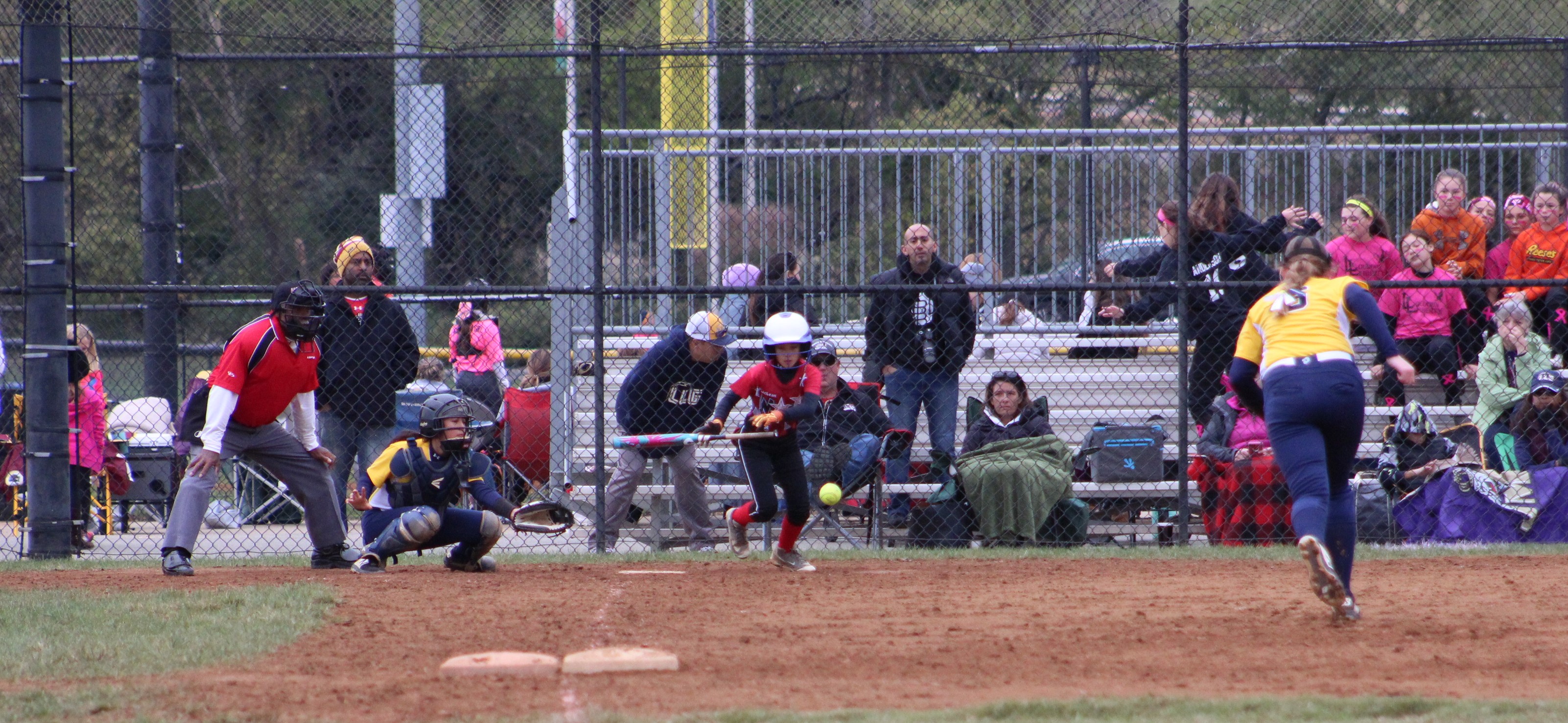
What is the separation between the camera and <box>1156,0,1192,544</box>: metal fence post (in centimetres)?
933

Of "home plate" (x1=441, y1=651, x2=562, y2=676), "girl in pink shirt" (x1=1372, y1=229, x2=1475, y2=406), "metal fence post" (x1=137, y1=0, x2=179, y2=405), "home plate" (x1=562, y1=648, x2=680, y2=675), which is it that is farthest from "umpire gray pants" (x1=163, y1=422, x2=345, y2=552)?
"girl in pink shirt" (x1=1372, y1=229, x2=1475, y2=406)

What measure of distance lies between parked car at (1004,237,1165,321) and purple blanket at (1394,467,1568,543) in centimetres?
233

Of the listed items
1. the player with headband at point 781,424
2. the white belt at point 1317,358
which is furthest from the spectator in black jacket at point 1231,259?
the white belt at point 1317,358

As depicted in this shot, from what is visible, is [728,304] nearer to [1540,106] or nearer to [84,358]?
[84,358]

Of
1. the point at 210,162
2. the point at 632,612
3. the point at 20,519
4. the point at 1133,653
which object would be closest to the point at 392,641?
the point at 632,612

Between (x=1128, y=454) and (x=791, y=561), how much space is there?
2.61 metres

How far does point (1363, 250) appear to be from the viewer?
10.2 m

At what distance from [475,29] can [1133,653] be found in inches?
304

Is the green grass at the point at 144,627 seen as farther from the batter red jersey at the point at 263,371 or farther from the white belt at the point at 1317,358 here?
the white belt at the point at 1317,358

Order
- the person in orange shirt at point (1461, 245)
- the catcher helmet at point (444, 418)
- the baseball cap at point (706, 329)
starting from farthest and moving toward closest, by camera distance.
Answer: the person in orange shirt at point (1461, 245)
the baseball cap at point (706, 329)
the catcher helmet at point (444, 418)

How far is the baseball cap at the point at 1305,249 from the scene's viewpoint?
6418 millimetres

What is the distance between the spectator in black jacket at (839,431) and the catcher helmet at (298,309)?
3054 mm

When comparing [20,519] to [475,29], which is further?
[475,29]

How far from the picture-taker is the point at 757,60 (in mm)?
14055
